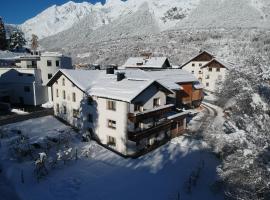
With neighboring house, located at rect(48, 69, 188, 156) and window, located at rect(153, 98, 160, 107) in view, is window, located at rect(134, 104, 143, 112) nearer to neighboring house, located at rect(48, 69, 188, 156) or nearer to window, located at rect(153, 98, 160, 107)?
neighboring house, located at rect(48, 69, 188, 156)

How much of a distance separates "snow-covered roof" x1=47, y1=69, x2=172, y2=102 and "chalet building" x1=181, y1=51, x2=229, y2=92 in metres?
34.9

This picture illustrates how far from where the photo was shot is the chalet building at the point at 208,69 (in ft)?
208

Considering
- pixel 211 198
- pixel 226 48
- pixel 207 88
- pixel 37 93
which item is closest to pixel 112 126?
pixel 211 198

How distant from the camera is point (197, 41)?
163125mm

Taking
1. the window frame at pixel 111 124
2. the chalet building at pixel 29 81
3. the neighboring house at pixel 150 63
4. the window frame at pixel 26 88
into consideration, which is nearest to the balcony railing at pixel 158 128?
the window frame at pixel 111 124

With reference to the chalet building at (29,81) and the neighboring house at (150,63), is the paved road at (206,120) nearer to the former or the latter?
the neighboring house at (150,63)

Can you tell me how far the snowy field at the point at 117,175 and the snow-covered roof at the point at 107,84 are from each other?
6.92m

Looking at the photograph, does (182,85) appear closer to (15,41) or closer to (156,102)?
(156,102)

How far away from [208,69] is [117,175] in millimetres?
50190

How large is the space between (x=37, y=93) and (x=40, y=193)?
1230 inches

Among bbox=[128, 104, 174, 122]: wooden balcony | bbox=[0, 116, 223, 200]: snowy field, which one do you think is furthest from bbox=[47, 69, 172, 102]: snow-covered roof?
bbox=[0, 116, 223, 200]: snowy field

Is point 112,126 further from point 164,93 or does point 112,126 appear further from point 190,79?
point 190,79

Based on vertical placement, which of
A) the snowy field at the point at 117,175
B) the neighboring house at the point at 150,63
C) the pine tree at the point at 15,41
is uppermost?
the pine tree at the point at 15,41

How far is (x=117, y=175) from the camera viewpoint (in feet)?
79.0
